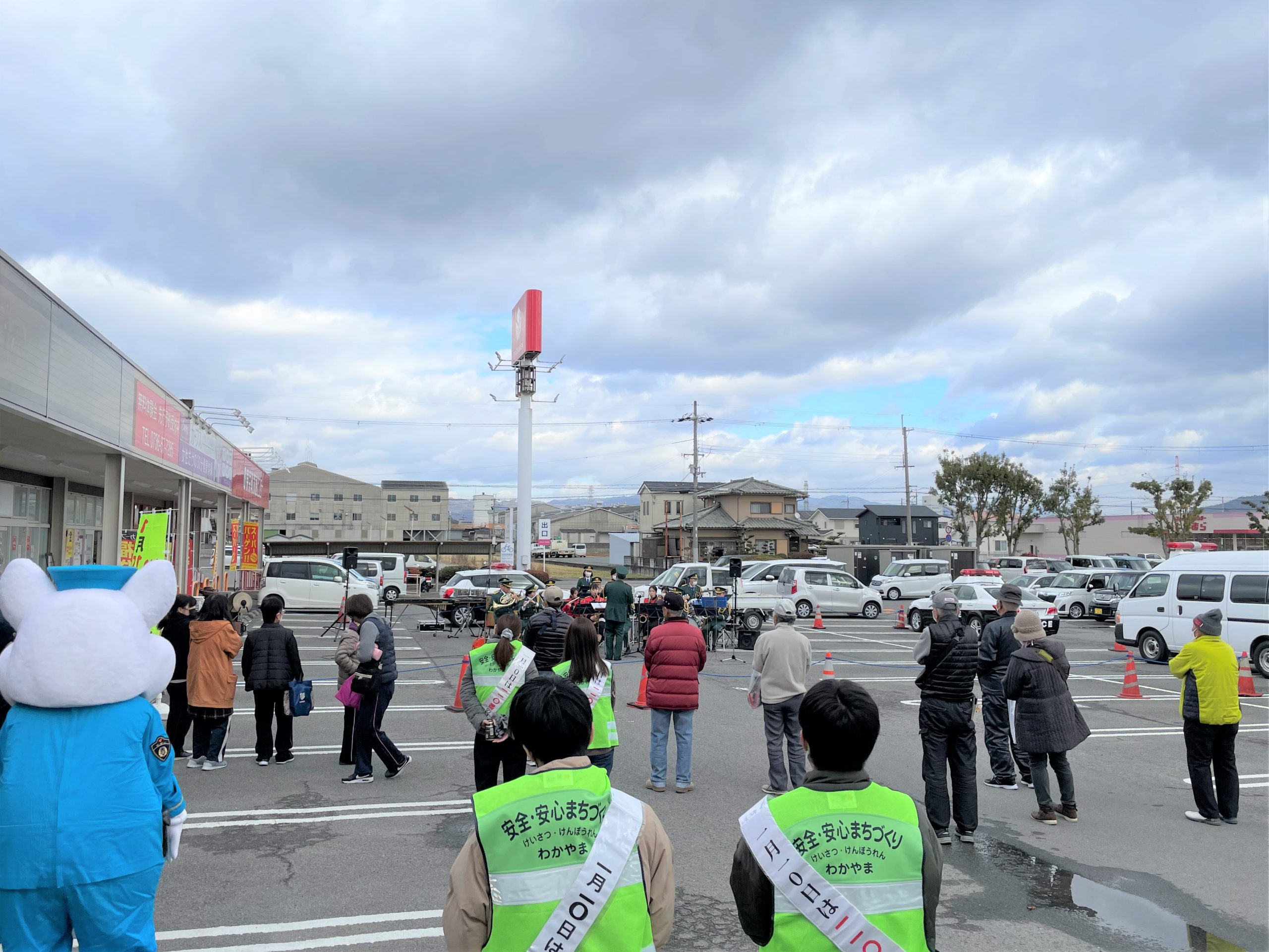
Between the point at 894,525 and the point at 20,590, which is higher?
the point at 894,525

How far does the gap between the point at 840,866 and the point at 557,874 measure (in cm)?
76

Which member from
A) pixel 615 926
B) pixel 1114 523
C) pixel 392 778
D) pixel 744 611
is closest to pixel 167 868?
pixel 392 778

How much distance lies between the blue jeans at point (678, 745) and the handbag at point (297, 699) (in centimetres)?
331

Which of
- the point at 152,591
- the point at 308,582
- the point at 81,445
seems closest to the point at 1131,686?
the point at 152,591

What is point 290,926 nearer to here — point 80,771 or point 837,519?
point 80,771

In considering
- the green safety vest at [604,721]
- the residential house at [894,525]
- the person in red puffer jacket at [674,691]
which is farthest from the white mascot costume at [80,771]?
the residential house at [894,525]

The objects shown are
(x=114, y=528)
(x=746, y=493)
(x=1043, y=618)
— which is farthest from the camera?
(x=746, y=493)

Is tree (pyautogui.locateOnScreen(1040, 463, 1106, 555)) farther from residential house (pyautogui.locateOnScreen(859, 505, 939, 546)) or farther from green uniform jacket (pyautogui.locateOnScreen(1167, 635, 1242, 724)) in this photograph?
green uniform jacket (pyautogui.locateOnScreen(1167, 635, 1242, 724))

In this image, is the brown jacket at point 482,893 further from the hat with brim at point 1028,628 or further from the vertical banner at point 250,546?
the vertical banner at point 250,546

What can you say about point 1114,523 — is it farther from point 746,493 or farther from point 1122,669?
point 1122,669

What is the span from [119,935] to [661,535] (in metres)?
64.5

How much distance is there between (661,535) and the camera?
6744cm

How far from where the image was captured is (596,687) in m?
5.86

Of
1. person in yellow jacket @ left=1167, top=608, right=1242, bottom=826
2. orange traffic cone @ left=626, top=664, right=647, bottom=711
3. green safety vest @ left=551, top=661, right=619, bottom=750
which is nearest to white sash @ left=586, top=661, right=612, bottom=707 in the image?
green safety vest @ left=551, top=661, right=619, bottom=750
